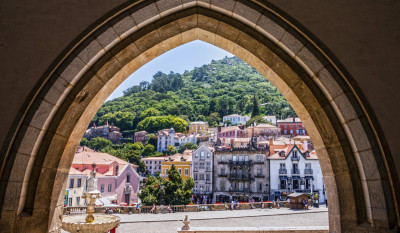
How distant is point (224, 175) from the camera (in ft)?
141

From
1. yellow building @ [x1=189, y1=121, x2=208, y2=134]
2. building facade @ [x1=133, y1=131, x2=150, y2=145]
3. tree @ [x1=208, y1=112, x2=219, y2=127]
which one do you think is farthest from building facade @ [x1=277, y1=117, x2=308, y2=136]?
building facade @ [x1=133, y1=131, x2=150, y2=145]

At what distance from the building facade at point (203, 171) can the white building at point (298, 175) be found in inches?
393

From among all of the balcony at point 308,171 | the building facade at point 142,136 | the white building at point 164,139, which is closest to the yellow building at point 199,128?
the white building at point 164,139

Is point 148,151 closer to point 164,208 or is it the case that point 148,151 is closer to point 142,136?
point 142,136

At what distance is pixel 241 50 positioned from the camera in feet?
12.7

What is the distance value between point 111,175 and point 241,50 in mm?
34945

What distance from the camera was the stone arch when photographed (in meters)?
3.09

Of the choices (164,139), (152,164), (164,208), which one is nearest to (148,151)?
(164,139)

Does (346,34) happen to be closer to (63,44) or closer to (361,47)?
(361,47)

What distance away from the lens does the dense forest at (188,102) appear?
339ft

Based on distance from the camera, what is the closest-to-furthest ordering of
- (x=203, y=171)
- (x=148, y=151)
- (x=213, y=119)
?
1. (x=203, y=171)
2. (x=148, y=151)
3. (x=213, y=119)

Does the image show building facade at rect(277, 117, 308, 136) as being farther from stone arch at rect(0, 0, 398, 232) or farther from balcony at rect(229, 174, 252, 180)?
stone arch at rect(0, 0, 398, 232)

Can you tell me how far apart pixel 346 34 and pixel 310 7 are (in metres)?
0.51

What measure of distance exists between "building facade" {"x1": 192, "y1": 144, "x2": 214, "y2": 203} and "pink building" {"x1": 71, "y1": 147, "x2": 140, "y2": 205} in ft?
30.9
